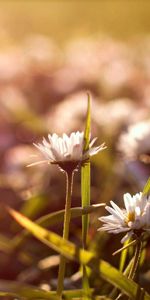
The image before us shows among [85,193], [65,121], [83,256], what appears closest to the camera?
[83,256]

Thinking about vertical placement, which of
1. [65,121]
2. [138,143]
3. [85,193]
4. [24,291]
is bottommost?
[24,291]

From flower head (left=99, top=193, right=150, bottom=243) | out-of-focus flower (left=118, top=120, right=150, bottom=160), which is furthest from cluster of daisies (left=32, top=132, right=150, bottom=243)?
out-of-focus flower (left=118, top=120, right=150, bottom=160)

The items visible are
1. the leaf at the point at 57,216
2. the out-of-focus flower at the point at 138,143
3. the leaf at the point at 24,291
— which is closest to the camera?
the leaf at the point at 24,291

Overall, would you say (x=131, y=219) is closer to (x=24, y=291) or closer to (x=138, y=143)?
(x=24, y=291)

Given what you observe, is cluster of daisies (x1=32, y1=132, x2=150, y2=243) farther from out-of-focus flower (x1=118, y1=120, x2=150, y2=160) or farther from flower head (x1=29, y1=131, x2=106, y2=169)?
out-of-focus flower (x1=118, y1=120, x2=150, y2=160)

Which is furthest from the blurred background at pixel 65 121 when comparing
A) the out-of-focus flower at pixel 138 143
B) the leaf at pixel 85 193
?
the leaf at pixel 85 193

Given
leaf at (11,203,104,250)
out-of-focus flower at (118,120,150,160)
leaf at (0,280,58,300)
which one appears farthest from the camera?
out-of-focus flower at (118,120,150,160)

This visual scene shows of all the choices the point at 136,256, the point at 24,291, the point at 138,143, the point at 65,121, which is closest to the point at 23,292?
the point at 24,291

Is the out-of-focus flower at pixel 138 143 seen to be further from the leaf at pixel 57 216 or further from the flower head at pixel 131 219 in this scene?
the flower head at pixel 131 219
